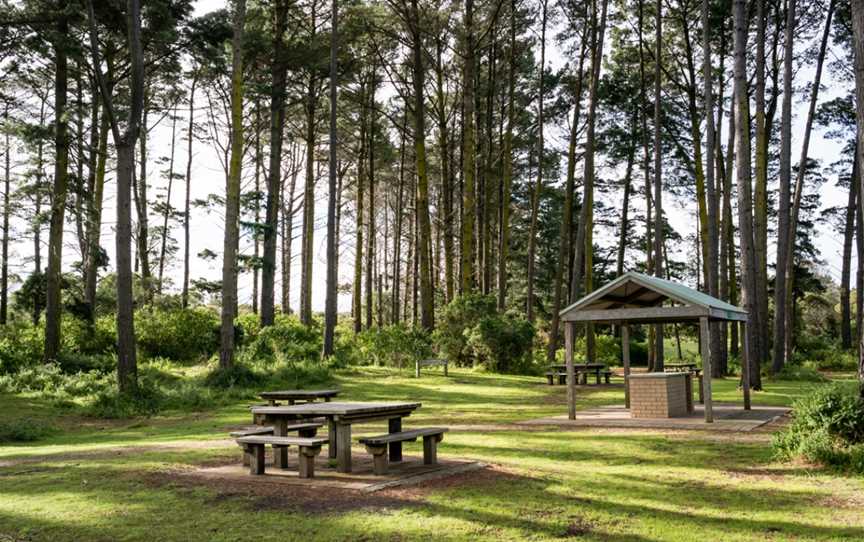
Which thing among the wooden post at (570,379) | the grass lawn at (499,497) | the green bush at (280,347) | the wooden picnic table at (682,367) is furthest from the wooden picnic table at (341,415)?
the wooden picnic table at (682,367)

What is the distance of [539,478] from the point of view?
24.7 ft

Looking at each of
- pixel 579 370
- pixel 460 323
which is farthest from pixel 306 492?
pixel 460 323

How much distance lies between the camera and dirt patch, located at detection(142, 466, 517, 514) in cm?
636

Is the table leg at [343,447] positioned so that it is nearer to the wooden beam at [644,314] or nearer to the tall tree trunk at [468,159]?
the wooden beam at [644,314]

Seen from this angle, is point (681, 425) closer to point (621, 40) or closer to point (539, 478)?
point (539, 478)

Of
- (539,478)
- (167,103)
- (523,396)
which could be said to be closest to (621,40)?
(523,396)

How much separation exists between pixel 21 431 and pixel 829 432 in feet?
39.9

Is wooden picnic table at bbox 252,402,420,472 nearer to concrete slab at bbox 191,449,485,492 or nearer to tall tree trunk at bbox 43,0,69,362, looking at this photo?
concrete slab at bbox 191,449,485,492

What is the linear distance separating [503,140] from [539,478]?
26864mm

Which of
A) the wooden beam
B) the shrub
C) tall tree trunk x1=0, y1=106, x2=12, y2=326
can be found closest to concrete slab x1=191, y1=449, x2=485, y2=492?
the wooden beam

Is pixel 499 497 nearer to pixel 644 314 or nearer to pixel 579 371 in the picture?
pixel 644 314

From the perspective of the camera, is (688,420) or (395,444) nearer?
(395,444)

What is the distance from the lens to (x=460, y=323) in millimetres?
25062

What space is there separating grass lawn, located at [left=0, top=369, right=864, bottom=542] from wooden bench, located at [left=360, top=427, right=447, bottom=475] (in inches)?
27.8
